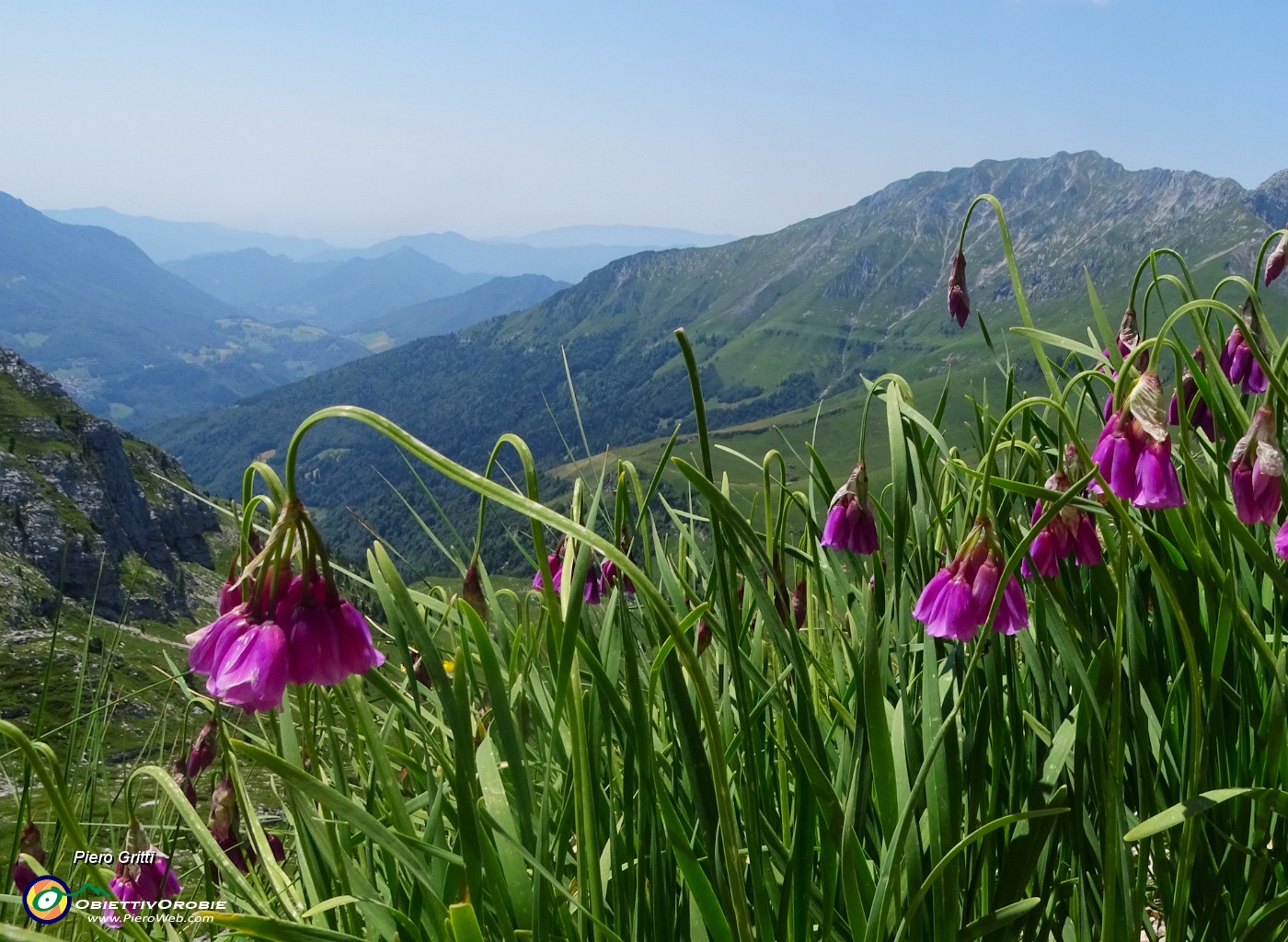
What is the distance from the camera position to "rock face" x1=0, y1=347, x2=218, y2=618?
305 ft

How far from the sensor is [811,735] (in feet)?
7.23

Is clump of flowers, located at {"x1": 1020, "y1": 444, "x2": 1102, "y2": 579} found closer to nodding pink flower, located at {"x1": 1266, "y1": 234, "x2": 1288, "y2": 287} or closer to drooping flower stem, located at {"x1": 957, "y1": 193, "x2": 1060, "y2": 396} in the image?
drooping flower stem, located at {"x1": 957, "y1": 193, "x2": 1060, "y2": 396}

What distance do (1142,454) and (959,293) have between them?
1.83 metres

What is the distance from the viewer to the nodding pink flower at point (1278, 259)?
11.3 ft

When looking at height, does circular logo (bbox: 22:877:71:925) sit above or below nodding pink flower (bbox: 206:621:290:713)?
below

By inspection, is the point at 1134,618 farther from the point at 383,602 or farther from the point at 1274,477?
the point at 383,602

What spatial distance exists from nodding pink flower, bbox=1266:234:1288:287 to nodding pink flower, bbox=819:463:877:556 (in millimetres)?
1856

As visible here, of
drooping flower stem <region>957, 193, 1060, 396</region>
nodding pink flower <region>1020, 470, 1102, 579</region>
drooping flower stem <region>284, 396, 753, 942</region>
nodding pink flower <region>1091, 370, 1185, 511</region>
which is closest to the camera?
drooping flower stem <region>284, 396, 753, 942</region>

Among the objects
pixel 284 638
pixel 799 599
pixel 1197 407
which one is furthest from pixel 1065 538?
pixel 799 599

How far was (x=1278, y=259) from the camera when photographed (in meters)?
3.51

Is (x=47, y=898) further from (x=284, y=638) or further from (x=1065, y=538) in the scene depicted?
(x=1065, y=538)

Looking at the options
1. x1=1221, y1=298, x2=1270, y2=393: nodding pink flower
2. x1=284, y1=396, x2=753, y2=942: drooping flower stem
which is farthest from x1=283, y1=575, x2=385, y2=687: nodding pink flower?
x1=1221, y1=298, x2=1270, y2=393: nodding pink flower

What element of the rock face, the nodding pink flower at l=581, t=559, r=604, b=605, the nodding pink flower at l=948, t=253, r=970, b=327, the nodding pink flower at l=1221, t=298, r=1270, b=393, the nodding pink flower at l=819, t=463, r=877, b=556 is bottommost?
the rock face

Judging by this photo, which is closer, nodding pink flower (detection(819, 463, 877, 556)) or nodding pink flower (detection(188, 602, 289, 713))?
nodding pink flower (detection(188, 602, 289, 713))
